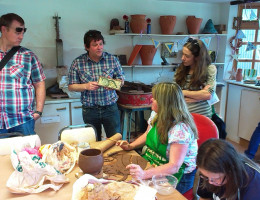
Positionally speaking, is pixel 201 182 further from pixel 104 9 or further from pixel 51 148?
pixel 104 9

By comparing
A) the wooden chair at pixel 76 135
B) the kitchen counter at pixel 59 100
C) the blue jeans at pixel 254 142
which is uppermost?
the kitchen counter at pixel 59 100

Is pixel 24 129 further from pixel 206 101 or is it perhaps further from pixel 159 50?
pixel 159 50

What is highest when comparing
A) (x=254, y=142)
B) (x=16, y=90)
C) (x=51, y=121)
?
(x=16, y=90)

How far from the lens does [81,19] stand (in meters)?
3.38

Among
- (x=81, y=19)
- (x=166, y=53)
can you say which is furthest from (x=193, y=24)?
(x=81, y=19)

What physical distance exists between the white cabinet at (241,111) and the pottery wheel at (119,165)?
246cm

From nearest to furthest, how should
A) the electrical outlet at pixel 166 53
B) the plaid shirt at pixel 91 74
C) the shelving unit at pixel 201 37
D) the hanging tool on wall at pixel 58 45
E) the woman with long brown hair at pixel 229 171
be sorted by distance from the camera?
the woman with long brown hair at pixel 229 171, the plaid shirt at pixel 91 74, the hanging tool on wall at pixel 58 45, the shelving unit at pixel 201 37, the electrical outlet at pixel 166 53

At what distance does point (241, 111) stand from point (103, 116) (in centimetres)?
217

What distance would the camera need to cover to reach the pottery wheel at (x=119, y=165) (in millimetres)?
1268

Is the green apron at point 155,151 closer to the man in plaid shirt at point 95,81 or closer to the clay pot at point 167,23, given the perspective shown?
the man in plaid shirt at point 95,81

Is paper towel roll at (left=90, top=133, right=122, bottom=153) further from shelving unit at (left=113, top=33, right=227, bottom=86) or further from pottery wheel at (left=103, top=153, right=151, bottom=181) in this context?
shelving unit at (left=113, top=33, right=227, bottom=86)

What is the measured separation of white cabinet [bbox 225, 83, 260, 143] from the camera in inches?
132

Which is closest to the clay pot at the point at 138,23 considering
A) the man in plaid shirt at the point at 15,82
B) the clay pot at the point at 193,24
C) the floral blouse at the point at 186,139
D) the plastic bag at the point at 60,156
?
the clay pot at the point at 193,24

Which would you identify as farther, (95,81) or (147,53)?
(147,53)
